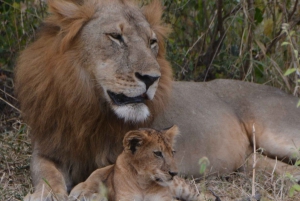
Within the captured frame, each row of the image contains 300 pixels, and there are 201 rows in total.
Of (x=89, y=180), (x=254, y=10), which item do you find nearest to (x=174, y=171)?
(x=89, y=180)

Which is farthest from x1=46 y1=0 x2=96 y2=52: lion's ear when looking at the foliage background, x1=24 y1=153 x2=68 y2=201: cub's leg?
the foliage background

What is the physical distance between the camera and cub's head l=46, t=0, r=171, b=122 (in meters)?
4.64

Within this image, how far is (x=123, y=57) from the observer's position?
4.76 m

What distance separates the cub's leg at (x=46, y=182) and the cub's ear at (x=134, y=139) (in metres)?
0.55

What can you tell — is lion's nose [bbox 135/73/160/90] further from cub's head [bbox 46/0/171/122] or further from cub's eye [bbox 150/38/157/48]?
cub's eye [bbox 150/38/157/48]

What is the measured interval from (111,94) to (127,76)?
0.67ft

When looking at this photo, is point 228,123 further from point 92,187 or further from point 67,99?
point 92,187

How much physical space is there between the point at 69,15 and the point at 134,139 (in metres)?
1.16

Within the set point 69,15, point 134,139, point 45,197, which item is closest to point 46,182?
point 45,197

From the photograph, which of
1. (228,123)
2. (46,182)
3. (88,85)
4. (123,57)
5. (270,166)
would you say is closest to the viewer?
(46,182)

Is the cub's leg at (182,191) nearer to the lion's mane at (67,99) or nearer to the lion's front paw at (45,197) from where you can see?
the lion's mane at (67,99)

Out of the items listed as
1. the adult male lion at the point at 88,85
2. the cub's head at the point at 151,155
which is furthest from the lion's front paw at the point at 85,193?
the cub's head at the point at 151,155

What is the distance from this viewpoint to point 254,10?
7094 mm

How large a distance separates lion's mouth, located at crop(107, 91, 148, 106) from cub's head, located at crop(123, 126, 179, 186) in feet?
1.09
